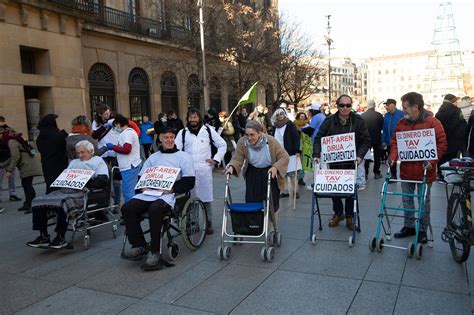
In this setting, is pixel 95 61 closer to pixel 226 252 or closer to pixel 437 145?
pixel 226 252

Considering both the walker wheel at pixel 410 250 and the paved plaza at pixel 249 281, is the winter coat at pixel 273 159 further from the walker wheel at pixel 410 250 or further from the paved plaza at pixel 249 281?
the walker wheel at pixel 410 250

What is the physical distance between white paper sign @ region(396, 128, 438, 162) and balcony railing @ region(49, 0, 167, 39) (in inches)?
594

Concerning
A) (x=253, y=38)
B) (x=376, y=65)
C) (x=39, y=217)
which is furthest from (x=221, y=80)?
(x=376, y=65)

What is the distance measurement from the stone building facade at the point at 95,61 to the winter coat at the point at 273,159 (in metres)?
11.7

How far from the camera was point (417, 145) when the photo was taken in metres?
5.18

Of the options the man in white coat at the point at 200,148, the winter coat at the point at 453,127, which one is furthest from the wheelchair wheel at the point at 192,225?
the winter coat at the point at 453,127

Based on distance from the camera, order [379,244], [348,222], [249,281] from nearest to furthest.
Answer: [249,281] < [379,244] < [348,222]

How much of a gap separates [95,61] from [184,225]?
643 inches

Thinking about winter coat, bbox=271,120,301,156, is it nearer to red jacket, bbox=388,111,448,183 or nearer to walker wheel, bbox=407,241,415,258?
red jacket, bbox=388,111,448,183

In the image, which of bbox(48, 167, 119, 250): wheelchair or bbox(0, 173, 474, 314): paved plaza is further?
bbox(48, 167, 119, 250): wheelchair

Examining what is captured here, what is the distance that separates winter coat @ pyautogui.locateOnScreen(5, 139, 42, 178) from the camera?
28.3 ft

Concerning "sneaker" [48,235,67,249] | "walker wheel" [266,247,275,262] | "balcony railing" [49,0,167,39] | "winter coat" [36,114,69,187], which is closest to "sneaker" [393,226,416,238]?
"walker wheel" [266,247,275,262]

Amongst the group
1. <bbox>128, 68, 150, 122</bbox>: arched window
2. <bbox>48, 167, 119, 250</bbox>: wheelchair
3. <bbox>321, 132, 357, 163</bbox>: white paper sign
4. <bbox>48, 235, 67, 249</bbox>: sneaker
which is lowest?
<bbox>48, 235, 67, 249</bbox>: sneaker

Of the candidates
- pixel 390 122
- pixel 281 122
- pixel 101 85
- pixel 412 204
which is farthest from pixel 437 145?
pixel 101 85
